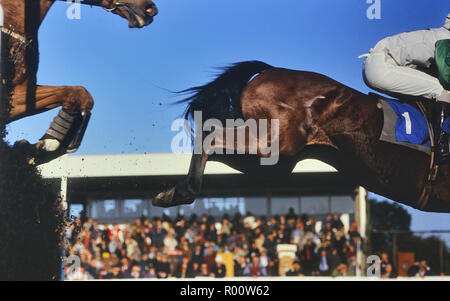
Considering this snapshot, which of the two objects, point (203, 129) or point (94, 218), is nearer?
point (203, 129)

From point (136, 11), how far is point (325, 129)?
60.1 inches

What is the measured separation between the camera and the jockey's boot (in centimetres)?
327

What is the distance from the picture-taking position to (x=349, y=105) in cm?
348

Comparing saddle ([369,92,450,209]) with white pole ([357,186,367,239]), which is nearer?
saddle ([369,92,450,209])

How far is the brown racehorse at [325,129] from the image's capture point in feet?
11.3

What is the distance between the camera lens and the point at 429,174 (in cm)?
340

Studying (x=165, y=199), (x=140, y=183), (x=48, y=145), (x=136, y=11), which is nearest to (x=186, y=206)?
(x=140, y=183)

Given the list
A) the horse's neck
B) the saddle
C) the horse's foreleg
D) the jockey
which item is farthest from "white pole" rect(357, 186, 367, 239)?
the horse's neck

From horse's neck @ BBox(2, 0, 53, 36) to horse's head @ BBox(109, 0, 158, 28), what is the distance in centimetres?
48

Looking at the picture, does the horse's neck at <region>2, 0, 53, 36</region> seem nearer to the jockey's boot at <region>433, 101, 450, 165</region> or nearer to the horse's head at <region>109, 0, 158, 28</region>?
the horse's head at <region>109, 0, 158, 28</region>

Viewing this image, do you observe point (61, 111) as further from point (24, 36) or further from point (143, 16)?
point (143, 16)
